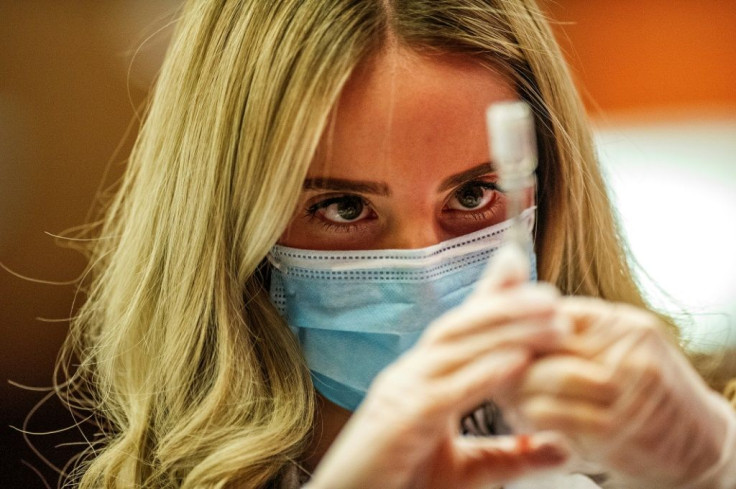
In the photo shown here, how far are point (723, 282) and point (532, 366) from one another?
122cm

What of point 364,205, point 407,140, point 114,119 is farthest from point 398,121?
point 114,119

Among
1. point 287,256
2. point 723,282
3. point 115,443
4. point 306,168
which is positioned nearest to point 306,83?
point 306,168

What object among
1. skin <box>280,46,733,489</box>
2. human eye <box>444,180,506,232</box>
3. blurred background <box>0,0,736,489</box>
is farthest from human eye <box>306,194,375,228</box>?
blurred background <box>0,0,736,489</box>

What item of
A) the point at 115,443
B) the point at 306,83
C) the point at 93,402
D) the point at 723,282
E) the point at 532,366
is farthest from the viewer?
the point at 723,282

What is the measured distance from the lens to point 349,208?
959 millimetres

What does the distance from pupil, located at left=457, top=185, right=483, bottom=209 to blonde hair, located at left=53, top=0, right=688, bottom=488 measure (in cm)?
15

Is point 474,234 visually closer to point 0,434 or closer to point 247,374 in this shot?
point 247,374

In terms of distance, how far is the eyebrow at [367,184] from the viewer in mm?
892

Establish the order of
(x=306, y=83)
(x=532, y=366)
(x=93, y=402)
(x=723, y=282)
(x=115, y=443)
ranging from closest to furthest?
(x=532, y=366) < (x=306, y=83) < (x=115, y=443) < (x=93, y=402) < (x=723, y=282)

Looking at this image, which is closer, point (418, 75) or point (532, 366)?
point (532, 366)

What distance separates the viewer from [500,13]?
3.27 feet

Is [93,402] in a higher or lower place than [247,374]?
lower

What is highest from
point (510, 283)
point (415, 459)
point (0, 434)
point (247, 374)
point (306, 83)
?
point (306, 83)

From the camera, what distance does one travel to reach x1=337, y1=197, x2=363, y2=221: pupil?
0.95m
